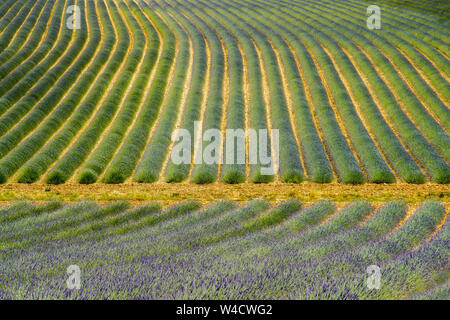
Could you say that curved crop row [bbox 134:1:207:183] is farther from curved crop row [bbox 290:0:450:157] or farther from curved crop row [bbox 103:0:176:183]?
curved crop row [bbox 290:0:450:157]

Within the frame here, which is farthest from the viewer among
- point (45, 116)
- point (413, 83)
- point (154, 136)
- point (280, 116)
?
point (413, 83)

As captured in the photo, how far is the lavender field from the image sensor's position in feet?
24.2

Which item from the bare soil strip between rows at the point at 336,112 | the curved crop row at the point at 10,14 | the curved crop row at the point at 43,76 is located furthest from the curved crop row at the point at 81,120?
the bare soil strip between rows at the point at 336,112

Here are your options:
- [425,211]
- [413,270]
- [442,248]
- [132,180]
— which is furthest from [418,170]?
[132,180]

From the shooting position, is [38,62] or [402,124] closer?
[402,124]

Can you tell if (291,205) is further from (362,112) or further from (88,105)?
(88,105)

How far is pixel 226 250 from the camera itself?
34.0 ft

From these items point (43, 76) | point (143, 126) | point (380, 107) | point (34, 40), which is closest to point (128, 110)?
point (143, 126)

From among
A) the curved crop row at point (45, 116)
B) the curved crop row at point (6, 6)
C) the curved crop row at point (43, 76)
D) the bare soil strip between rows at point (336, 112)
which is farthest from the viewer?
the curved crop row at point (6, 6)

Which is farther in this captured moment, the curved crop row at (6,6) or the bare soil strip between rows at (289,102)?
the curved crop row at (6,6)

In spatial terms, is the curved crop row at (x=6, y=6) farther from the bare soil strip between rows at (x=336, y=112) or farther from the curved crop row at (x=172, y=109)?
the bare soil strip between rows at (x=336, y=112)

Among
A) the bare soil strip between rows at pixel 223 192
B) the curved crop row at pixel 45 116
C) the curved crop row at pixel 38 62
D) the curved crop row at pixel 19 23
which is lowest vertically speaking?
the bare soil strip between rows at pixel 223 192

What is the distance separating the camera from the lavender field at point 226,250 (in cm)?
739

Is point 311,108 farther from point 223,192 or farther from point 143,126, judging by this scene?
point 223,192
